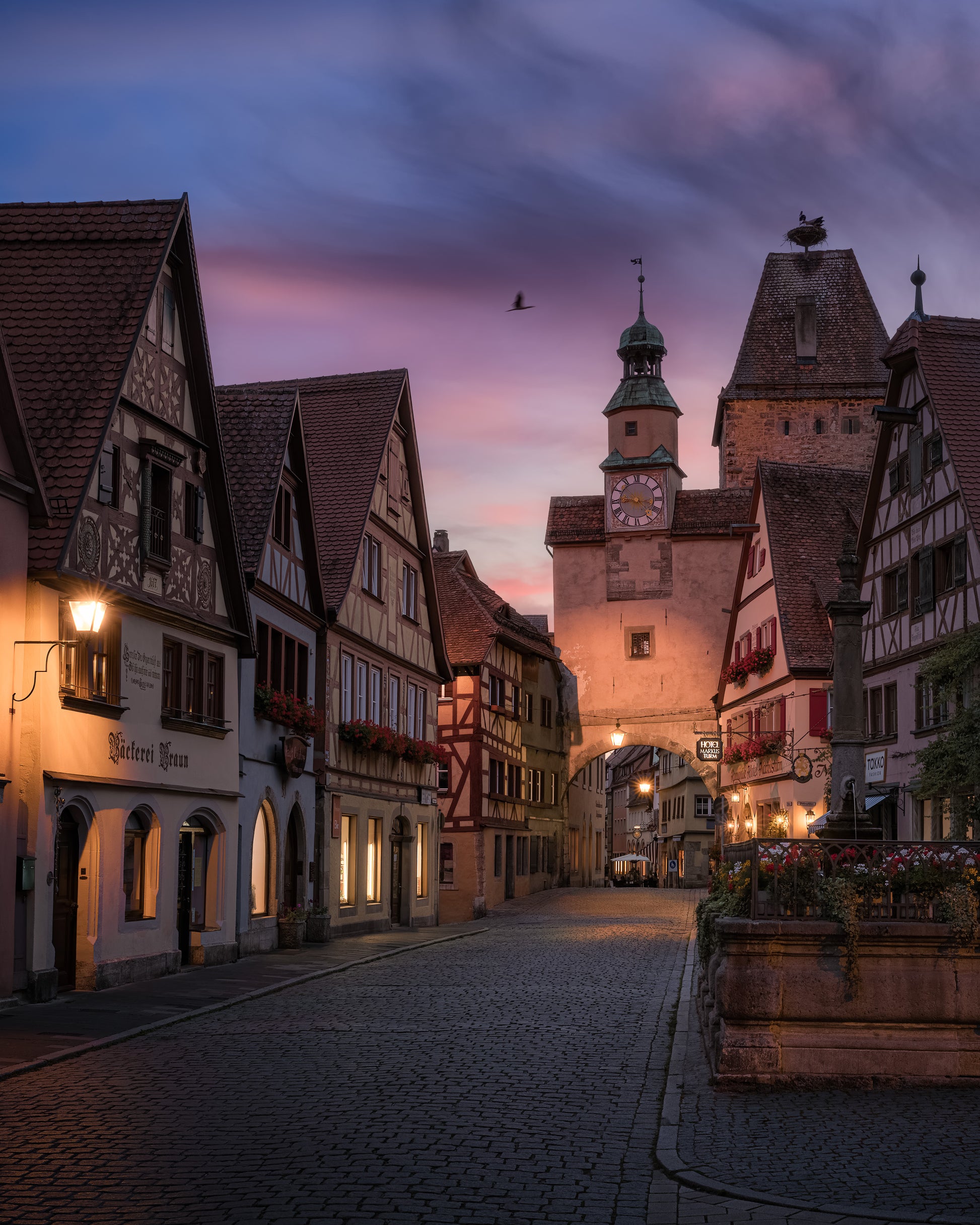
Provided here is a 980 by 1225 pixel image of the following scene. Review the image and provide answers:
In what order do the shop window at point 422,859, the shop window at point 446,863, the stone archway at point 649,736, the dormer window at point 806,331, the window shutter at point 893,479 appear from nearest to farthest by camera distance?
1. the window shutter at point 893,479
2. the shop window at point 422,859
3. the shop window at point 446,863
4. the stone archway at point 649,736
5. the dormer window at point 806,331

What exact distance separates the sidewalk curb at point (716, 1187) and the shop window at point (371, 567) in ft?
65.2

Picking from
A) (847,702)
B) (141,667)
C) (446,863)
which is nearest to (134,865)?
(141,667)

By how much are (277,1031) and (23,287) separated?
10057 millimetres

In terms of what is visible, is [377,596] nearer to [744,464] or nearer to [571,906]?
[571,906]

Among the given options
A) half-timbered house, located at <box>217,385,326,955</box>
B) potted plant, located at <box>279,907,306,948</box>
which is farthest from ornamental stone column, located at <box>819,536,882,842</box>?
potted plant, located at <box>279,907,306,948</box>

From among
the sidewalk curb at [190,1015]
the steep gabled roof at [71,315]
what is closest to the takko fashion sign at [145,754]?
the steep gabled roof at [71,315]

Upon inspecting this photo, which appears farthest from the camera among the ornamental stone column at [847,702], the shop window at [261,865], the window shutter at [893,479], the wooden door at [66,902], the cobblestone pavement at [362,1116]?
the window shutter at [893,479]

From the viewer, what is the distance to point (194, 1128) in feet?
31.7

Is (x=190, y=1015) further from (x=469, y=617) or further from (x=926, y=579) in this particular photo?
(x=469, y=617)

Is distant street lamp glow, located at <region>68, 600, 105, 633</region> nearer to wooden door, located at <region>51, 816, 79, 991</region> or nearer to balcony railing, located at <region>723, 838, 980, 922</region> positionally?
wooden door, located at <region>51, 816, 79, 991</region>

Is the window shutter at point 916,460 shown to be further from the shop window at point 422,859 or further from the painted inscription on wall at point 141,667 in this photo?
the painted inscription on wall at point 141,667

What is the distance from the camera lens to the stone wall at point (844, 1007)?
11.4 m

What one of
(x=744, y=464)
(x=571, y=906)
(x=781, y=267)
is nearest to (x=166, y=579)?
(x=571, y=906)

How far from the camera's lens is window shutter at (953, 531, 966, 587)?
29969 mm
